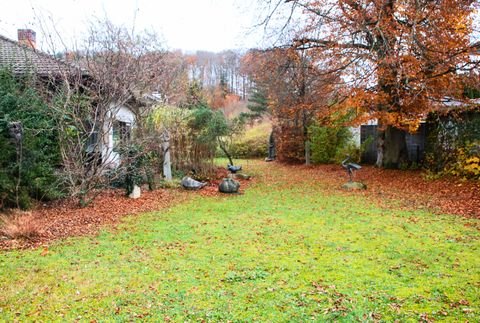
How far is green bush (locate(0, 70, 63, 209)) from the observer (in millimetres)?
6328

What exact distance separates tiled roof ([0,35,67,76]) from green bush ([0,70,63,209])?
560mm

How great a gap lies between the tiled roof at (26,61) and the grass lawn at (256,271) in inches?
160

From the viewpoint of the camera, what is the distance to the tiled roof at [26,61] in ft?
24.9

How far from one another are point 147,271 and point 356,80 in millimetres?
8688

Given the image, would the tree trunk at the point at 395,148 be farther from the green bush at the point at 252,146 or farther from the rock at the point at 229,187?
the green bush at the point at 252,146

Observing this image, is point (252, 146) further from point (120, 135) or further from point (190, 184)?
point (120, 135)

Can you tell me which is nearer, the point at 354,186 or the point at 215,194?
the point at 215,194

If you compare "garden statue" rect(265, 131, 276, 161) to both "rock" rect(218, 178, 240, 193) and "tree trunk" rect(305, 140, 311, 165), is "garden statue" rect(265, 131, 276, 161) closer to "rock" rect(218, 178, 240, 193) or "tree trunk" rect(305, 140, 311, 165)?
"tree trunk" rect(305, 140, 311, 165)

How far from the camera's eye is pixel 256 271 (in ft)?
12.9

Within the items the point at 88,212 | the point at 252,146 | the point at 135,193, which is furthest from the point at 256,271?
the point at 252,146

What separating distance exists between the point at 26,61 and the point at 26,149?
2.35 meters

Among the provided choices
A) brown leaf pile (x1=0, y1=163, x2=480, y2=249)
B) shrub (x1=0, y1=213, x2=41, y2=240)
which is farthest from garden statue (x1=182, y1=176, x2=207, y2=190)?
shrub (x1=0, y1=213, x2=41, y2=240)

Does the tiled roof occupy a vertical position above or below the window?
above

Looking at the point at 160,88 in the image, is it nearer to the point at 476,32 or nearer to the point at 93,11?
the point at 93,11
